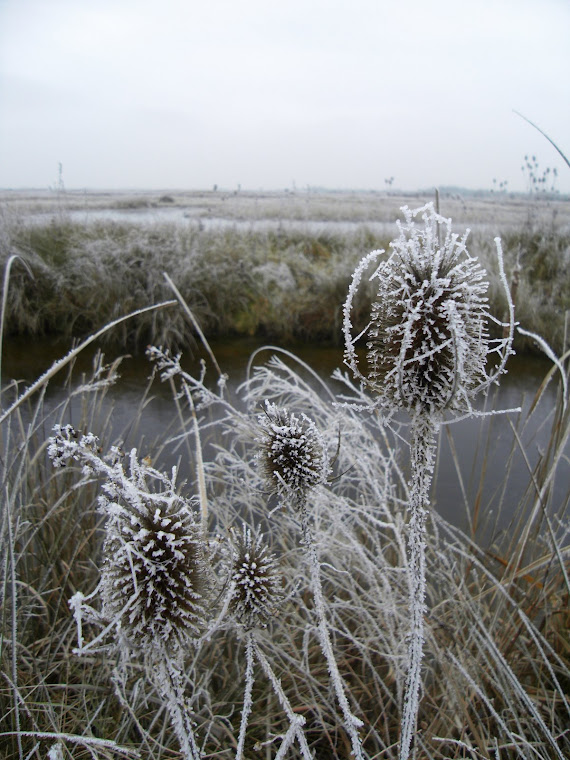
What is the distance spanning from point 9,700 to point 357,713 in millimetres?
1225

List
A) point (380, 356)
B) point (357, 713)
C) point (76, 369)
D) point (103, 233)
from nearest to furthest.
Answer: point (380, 356), point (357, 713), point (76, 369), point (103, 233)

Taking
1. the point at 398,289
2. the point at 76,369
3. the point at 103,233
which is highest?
the point at 103,233

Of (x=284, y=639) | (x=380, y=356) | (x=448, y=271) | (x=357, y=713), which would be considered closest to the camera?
(x=448, y=271)

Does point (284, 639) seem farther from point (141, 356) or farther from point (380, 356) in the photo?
point (141, 356)

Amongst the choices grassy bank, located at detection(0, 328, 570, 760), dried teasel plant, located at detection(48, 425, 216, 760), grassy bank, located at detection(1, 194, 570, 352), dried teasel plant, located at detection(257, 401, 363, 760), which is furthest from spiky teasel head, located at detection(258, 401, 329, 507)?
grassy bank, located at detection(1, 194, 570, 352)

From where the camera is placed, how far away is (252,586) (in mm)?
1335

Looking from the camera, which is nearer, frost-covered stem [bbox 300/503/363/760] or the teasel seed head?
the teasel seed head

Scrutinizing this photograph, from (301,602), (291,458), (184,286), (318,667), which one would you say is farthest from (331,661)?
(184,286)

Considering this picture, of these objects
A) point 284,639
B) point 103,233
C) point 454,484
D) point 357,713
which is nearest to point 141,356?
point 103,233

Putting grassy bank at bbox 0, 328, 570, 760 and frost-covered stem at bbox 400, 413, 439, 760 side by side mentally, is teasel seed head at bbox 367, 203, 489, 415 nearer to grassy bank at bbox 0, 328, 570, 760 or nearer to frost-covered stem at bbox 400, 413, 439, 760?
frost-covered stem at bbox 400, 413, 439, 760

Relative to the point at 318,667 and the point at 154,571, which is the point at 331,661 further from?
the point at 318,667

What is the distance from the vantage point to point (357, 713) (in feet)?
6.43

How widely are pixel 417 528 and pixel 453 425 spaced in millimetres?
3778

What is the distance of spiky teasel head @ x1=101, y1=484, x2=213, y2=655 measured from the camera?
1.05 m
